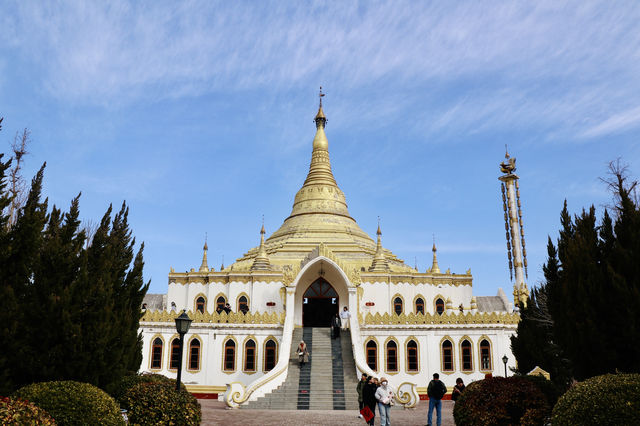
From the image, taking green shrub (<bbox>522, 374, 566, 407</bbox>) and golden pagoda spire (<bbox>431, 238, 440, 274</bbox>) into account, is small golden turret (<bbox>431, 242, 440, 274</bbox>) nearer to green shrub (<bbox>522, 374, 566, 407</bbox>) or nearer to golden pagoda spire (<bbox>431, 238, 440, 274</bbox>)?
golden pagoda spire (<bbox>431, 238, 440, 274</bbox>)

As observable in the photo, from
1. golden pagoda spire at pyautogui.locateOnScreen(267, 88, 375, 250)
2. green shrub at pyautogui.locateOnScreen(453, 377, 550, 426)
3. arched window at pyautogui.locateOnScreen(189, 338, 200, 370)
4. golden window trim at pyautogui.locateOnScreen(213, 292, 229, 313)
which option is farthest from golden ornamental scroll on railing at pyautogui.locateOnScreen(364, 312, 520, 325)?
green shrub at pyautogui.locateOnScreen(453, 377, 550, 426)

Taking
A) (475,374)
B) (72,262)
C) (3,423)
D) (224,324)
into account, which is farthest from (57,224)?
(475,374)

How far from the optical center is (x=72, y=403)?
1262 centimetres

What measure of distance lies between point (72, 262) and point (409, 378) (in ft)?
68.1

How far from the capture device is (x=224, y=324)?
32188 millimetres

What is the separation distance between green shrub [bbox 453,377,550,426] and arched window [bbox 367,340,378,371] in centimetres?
1645

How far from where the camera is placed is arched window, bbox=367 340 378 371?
31812mm

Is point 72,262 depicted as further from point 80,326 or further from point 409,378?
point 409,378

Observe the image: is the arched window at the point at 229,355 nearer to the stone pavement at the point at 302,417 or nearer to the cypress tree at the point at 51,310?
the stone pavement at the point at 302,417

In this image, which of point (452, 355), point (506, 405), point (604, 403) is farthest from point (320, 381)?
point (604, 403)

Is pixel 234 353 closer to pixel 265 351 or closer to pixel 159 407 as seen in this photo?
pixel 265 351

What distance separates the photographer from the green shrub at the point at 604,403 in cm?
1085

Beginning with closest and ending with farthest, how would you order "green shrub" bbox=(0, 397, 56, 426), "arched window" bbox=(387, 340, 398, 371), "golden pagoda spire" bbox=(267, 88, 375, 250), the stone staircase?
1. "green shrub" bbox=(0, 397, 56, 426)
2. the stone staircase
3. "arched window" bbox=(387, 340, 398, 371)
4. "golden pagoda spire" bbox=(267, 88, 375, 250)

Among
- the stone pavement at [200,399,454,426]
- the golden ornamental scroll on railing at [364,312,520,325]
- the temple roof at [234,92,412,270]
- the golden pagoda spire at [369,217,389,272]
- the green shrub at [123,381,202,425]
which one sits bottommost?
the stone pavement at [200,399,454,426]
